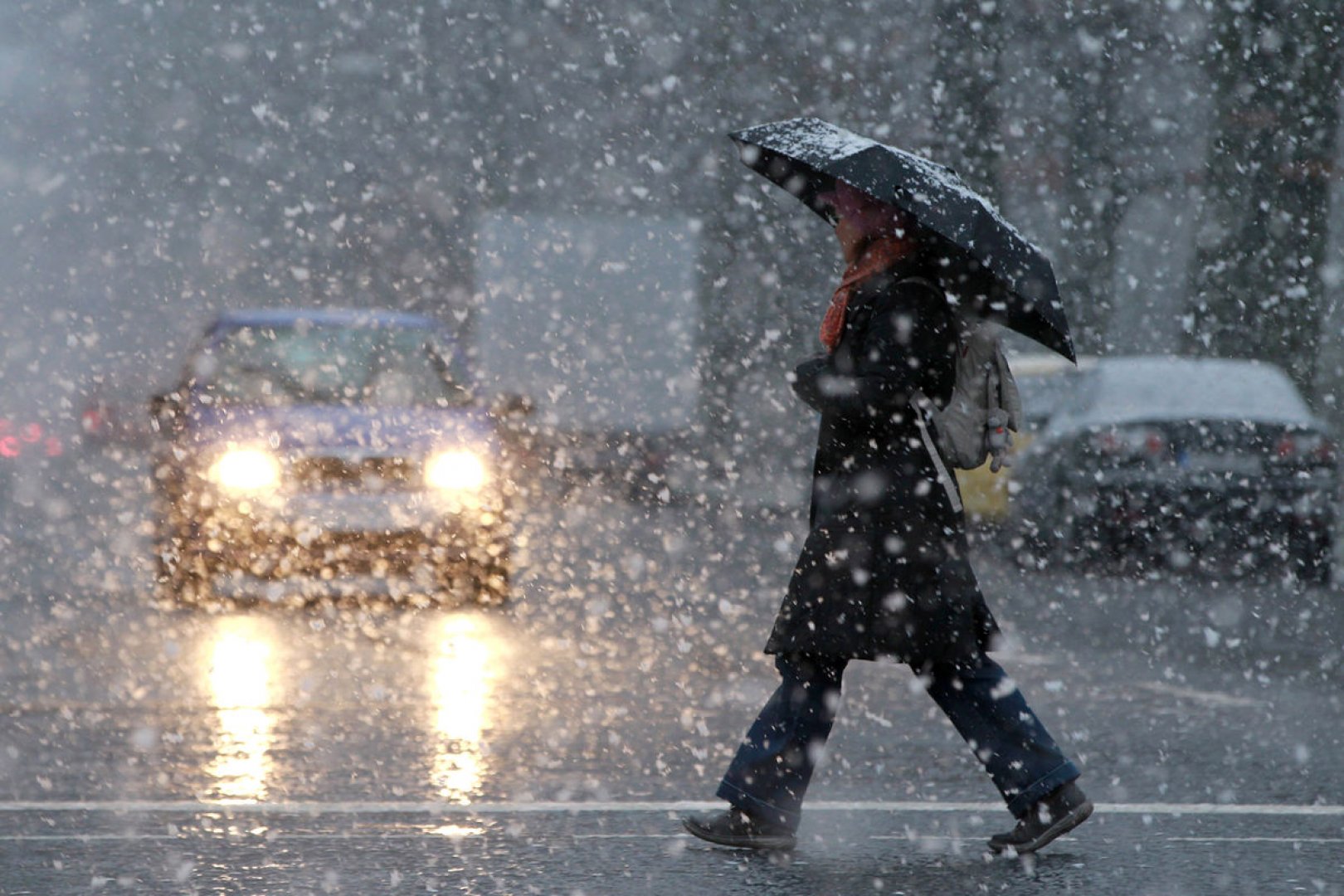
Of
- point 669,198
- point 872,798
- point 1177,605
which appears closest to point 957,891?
point 872,798

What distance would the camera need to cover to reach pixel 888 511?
4.93 m

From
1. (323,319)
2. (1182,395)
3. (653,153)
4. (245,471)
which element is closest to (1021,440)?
(1182,395)

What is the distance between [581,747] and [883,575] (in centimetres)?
190

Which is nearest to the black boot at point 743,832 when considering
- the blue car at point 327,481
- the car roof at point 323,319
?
the blue car at point 327,481

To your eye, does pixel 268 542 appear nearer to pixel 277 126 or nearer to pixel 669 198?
pixel 669 198

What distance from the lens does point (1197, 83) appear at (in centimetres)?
2592

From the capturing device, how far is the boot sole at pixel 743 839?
502 cm

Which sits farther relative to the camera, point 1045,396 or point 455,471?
point 1045,396

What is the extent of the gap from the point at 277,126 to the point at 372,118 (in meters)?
2.68

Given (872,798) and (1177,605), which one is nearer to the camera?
(872,798)

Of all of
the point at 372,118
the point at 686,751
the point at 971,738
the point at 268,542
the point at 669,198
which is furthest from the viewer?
the point at 372,118

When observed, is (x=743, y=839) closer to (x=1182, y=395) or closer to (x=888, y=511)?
(x=888, y=511)

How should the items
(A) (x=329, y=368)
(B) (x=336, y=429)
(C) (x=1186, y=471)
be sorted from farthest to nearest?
(C) (x=1186, y=471), (A) (x=329, y=368), (B) (x=336, y=429)

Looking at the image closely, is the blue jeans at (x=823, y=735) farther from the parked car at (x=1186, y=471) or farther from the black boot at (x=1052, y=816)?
the parked car at (x=1186, y=471)
